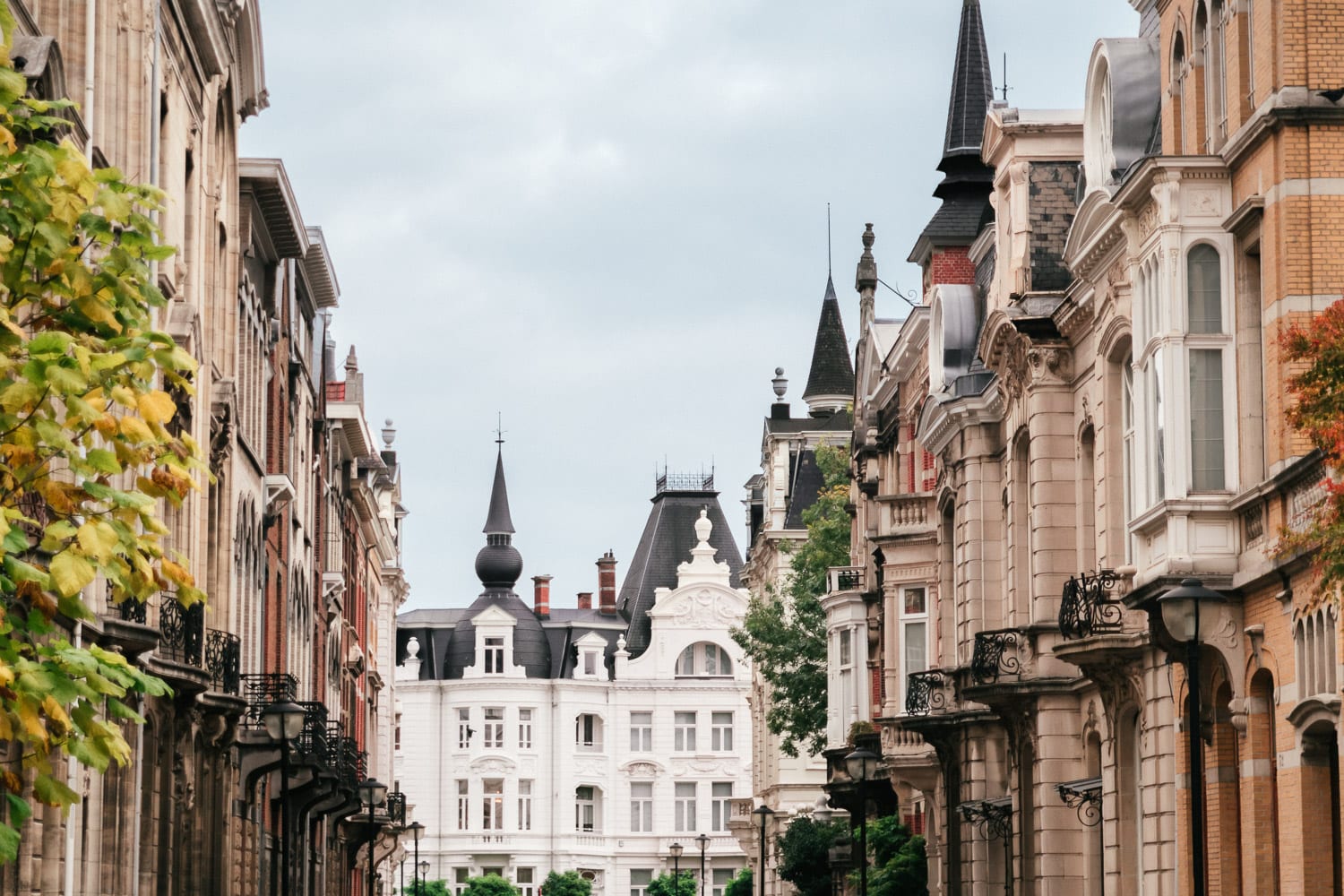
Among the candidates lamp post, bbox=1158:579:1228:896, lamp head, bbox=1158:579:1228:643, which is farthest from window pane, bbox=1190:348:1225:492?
lamp head, bbox=1158:579:1228:643

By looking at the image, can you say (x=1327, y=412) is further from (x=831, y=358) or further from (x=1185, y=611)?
(x=831, y=358)

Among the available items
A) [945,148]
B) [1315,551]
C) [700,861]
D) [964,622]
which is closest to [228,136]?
[964,622]

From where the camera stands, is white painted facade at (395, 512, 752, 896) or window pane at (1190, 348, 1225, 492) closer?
window pane at (1190, 348, 1225, 492)

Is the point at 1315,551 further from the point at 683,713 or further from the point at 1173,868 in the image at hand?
the point at 683,713

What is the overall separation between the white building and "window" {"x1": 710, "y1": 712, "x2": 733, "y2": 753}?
65 mm

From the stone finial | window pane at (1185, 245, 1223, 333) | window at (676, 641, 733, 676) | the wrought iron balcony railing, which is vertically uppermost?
the stone finial

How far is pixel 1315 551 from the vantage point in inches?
875

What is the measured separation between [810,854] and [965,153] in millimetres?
20414

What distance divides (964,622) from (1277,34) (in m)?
18.2

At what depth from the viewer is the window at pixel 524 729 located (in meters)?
120

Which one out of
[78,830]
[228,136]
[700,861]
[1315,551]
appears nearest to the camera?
[1315,551]

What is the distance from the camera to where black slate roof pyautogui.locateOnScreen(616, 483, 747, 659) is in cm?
12381

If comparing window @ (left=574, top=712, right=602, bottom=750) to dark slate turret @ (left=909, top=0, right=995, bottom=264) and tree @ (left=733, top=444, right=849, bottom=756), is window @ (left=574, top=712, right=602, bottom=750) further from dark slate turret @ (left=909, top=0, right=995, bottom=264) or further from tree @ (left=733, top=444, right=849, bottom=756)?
dark slate turret @ (left=909, top=0, right=995, bottom=264)

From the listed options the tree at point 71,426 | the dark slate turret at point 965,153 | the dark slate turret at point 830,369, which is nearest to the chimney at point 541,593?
the dark slate turret at point 830,369
